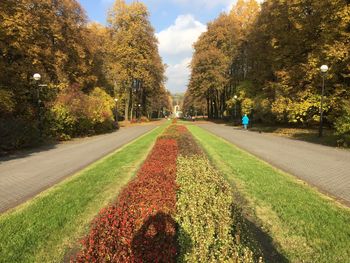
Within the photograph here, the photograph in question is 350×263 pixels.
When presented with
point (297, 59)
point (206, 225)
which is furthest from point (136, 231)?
point (297, 59)

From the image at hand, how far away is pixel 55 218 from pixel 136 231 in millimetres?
3176

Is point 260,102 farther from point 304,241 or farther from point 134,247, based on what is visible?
point 134,247

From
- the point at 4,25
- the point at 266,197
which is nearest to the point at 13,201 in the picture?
the point at 266,197

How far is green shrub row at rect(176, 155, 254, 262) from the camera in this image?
3.42m

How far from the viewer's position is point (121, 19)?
2053 inches

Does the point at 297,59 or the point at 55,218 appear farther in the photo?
the point at 297,59

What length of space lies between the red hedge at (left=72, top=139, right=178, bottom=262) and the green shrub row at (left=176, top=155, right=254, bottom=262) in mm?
191

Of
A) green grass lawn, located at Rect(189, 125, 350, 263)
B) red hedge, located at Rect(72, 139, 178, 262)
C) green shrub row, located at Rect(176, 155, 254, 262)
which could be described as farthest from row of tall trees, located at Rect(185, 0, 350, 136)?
red hedge, located at Rect(72, 139, 178, 262)

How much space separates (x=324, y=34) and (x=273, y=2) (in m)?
12.0

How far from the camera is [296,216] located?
596 centimetres

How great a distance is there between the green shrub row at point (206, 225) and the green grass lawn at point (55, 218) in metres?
1.92

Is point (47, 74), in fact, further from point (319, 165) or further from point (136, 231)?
point (136, 231)

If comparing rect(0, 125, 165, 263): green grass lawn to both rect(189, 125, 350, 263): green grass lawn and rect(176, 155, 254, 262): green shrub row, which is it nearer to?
rect(176, 155, 254, 262): green shrub row

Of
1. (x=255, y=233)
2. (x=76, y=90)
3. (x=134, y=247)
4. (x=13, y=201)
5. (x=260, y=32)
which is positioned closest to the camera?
(x=134, y=247)
